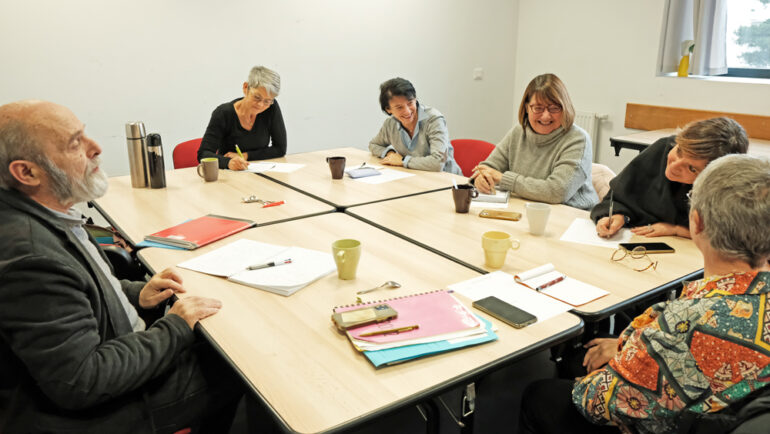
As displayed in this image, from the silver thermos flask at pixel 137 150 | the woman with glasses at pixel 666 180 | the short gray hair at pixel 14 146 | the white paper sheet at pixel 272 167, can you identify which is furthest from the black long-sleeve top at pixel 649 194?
the silver thermos flask at pixel 137 150

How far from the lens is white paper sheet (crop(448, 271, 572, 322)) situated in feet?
4.62

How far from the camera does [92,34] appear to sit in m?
3.64

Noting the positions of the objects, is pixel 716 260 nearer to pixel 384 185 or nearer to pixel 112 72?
pixel 384 185

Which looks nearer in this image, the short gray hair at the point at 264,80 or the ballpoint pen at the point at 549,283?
the ballpoint pen at the point at 549,283

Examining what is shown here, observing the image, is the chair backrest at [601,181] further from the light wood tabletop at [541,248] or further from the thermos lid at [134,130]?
the thermos lid at [134,130]

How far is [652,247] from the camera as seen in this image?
5.93 feet

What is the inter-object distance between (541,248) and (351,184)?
1.18 m

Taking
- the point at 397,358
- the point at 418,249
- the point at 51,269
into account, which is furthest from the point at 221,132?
the point at 397,358

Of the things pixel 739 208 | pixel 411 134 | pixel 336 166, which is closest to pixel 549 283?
pixel 739 208

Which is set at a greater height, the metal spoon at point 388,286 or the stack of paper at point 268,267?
the stack of paper at point 268,267

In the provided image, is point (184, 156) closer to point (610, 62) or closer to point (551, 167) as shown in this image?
point (551, 167)

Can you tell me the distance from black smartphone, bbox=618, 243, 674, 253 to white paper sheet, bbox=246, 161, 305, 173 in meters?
1.84

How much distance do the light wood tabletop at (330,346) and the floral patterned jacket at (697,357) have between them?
205 mm

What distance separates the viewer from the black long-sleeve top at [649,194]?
1976mm
